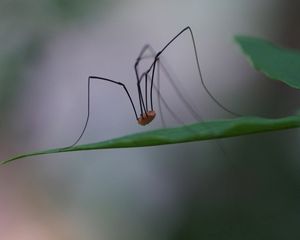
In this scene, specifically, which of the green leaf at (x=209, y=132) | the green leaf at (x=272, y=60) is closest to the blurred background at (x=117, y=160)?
the green leaf at (x=272, y=60)

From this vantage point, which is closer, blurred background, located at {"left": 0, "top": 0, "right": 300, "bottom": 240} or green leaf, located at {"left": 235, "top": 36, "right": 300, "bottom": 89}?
green leaf, located at {"left": 235, "top": 36, "right": 300, "bottom": 89}

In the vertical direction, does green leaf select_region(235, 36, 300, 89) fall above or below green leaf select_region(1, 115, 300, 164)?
above

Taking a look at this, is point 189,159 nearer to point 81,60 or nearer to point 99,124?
point 99,124

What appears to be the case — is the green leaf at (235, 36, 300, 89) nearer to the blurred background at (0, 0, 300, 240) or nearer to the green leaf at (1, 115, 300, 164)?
the green leaf at (1, 115, 300, 164)

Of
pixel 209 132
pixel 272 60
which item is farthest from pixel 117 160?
pixel 209 132

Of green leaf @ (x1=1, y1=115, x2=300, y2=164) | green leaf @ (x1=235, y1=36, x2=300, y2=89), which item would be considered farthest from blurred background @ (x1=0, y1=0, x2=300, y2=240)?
green leaf @ (x1=1, y1=115, x2=300, y2=164)

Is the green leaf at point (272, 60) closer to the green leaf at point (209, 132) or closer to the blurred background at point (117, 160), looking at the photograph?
the green leaf at point (209, 132)

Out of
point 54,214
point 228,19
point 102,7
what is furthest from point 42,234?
point 228,19

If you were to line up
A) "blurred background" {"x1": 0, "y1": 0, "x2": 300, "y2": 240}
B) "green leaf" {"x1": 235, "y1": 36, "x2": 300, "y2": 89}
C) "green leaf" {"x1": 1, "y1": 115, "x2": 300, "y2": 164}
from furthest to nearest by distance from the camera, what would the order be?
1. "blurred background" {"x1": 0, "y1": 0, "x2": 300, "y2": 240}
2. "green leaf" {"x1": 235, "y1": 36, "x2": 300, "y2": 89}
3. "green leaf" {"x1": 1, "y1": 115, "x2": 300, "y2": 164}
